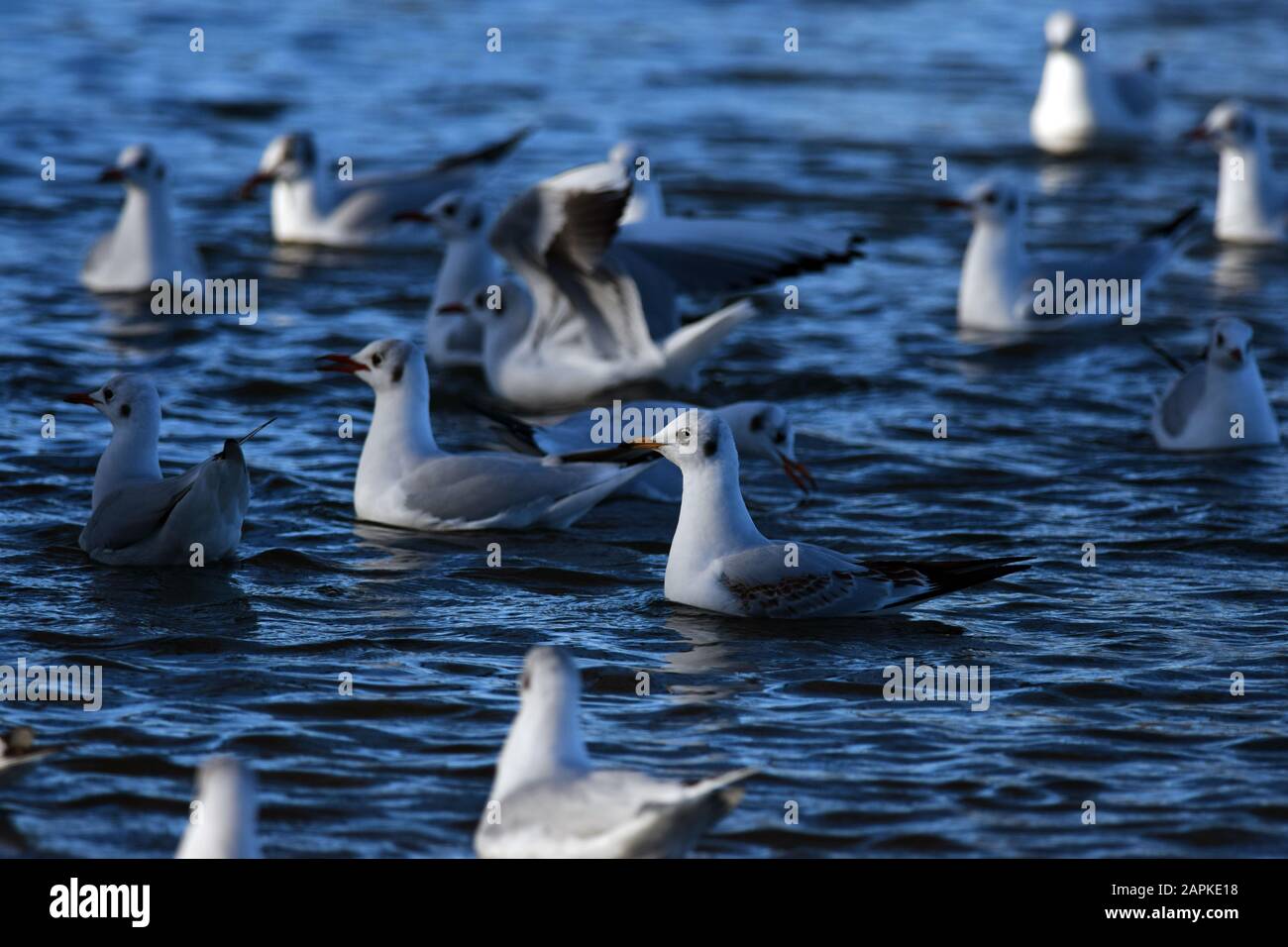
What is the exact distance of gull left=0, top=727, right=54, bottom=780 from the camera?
602cm

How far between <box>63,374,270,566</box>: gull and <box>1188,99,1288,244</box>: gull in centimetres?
958

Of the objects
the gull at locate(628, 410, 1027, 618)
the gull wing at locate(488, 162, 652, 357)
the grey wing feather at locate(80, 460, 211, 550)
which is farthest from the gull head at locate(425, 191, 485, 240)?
the gull at locate(628, 410, 1027, 618)

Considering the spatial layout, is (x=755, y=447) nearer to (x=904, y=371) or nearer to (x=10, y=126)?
(x=904, y=371)

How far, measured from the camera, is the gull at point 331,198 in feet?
50.7

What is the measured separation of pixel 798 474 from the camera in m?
10.1

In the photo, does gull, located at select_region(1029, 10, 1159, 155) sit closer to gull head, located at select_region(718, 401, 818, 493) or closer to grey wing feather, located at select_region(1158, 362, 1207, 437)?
grey wing feather, located at select_region(1158, 362, 1207, 437)

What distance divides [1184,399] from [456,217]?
14.6 feet

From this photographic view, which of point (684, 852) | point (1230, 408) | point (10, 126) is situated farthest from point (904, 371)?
point (10, 126)

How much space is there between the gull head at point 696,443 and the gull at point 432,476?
1239mm

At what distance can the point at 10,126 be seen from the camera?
19.0 meters

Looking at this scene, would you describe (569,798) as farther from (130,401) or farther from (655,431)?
(655,431)

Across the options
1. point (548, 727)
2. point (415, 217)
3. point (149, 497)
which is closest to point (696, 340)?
point (415, 217)

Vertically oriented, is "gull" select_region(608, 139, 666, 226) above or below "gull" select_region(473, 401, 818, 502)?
above

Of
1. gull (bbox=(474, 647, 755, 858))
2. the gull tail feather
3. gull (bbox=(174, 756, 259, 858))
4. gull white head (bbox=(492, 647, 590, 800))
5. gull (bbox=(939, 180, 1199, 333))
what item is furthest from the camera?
gull (bbox=(939, 180, 1199, 333))
